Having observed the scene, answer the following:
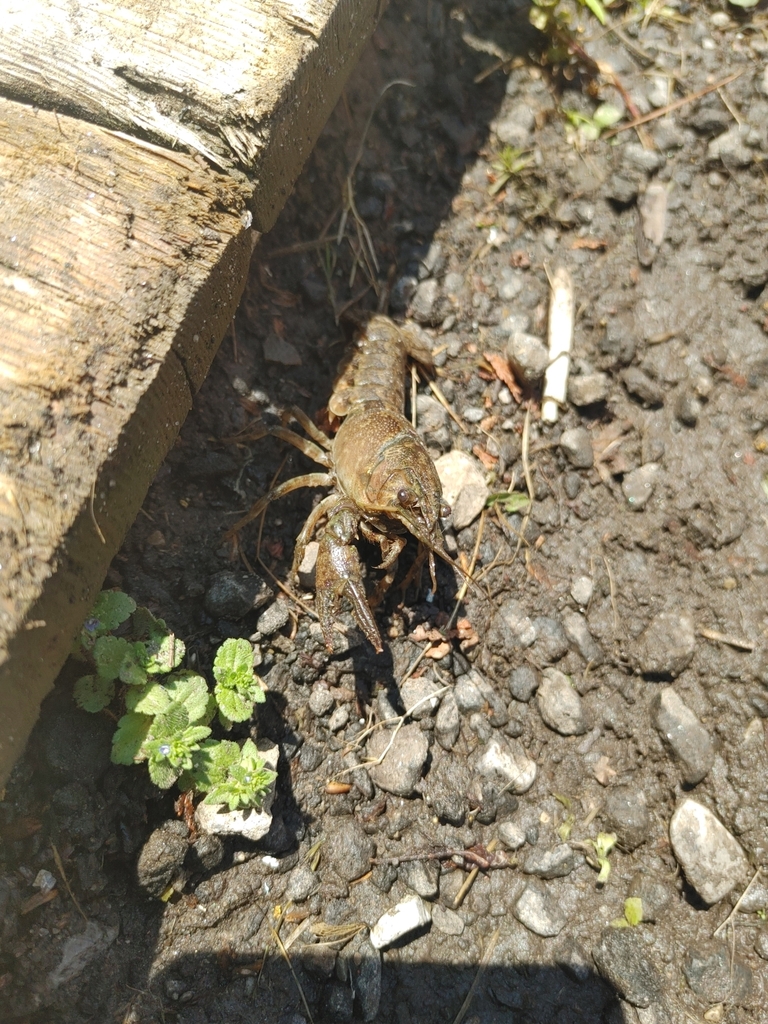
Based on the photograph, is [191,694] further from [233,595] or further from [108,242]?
[108,242]

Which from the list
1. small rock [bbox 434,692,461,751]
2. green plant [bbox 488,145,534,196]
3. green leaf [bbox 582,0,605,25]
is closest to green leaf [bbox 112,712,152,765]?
small rock [bbox 434,692,461,751]

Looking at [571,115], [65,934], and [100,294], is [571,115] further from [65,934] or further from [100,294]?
[65,934]

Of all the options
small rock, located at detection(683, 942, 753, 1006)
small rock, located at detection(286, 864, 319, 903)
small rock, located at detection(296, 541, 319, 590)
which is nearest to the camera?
small rock, located at detection(286, 864, 319, 903)

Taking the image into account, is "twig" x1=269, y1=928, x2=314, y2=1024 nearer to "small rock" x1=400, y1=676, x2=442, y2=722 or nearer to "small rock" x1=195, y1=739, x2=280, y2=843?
"small rock" x1=195, y1=739, x2=280, y2=843

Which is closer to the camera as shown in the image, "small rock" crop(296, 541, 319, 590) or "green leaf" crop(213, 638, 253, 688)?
"green leaf" crop(213, 638, 253, 688)

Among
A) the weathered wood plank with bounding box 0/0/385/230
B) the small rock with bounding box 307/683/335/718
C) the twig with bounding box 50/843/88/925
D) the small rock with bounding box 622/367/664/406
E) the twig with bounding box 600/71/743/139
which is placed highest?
the twig with bounding box 600/71/743/139

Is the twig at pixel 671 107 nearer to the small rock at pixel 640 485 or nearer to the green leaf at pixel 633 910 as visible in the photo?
the small rock at pixel 640 485

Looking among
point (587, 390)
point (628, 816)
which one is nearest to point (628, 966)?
point (628, 816)

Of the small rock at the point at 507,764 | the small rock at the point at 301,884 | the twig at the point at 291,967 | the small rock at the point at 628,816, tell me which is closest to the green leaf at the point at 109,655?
the small rock at the point at 301,884
